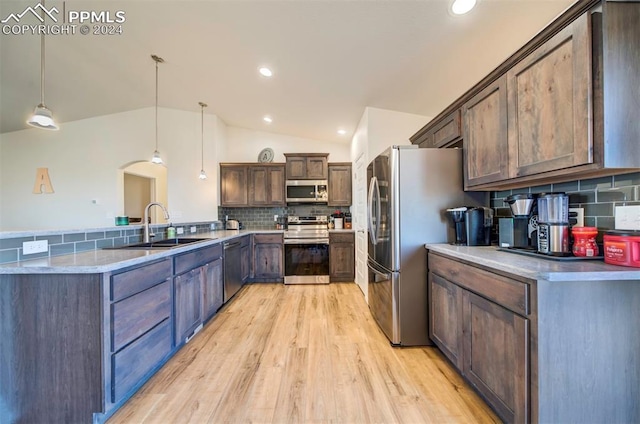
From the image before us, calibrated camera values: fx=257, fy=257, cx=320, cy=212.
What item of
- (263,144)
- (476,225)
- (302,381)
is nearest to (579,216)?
(476,225)

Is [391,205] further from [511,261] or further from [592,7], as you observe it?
[592,7]

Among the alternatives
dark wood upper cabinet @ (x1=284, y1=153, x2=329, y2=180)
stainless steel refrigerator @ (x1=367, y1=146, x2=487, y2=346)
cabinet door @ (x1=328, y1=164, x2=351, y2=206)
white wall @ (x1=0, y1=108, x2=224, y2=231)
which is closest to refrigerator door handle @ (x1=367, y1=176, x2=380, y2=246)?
stainless steel refrigerator @ (x1=367, y1=146, x2=487, y2=346)

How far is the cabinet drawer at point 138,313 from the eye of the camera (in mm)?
1475

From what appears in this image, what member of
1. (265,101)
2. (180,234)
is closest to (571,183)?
(265,101)

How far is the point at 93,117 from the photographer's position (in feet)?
15.9

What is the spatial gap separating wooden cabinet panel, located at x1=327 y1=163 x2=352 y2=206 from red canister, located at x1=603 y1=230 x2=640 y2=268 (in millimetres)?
3633

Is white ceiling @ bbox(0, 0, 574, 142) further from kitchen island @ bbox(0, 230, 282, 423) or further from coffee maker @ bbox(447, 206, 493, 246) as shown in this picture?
kitchen island @ bbox(0, 230, 282, 423)

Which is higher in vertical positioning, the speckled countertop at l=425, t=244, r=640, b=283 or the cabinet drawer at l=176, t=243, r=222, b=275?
the speckled countertop at l=425, t=244, r=640, b=283

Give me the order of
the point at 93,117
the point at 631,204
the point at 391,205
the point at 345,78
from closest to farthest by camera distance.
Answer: the point at 631,204, the point at 391,205, the point at 345,78, the point at 93,117

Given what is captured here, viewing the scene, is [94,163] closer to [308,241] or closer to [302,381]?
[308,241]

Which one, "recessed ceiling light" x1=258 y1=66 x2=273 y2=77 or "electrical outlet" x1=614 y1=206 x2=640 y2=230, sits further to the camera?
"recessed ceiling light" x1=258 y1=66 x2=273 y2=77

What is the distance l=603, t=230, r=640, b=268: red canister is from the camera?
1139 mm

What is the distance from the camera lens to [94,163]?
4879mm

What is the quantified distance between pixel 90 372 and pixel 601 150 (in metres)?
2.73
